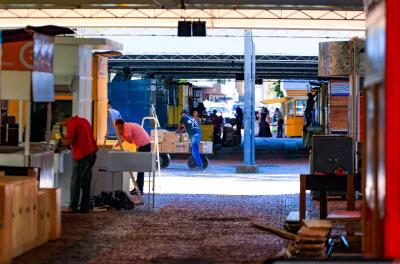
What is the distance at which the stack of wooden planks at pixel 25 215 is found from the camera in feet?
32.9

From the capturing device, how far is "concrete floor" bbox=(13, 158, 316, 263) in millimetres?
10922

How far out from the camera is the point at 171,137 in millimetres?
27406

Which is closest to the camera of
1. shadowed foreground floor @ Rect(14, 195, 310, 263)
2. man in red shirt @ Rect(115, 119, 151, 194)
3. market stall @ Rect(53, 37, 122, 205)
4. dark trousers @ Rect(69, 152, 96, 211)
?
shadowed foreground floor @ Rect(14, 195, 310, 263)

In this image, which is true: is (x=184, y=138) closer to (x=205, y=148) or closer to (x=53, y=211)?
(x=205, y=148)

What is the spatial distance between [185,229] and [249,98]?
12.8 meters

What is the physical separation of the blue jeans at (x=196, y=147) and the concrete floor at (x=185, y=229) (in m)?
4.08

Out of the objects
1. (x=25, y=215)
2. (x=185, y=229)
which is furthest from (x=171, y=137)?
(x=25, y=215)

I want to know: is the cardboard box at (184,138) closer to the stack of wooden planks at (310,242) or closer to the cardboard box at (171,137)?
the cardboard box at (171,137)

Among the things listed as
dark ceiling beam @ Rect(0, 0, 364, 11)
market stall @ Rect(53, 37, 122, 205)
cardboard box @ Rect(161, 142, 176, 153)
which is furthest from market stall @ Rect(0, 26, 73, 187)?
cardboard box @ Rect(161, 142, 176, 153)

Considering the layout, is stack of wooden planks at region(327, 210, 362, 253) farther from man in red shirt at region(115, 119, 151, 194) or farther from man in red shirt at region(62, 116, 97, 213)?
man in red shirt at region(115, 119, 151, 194)

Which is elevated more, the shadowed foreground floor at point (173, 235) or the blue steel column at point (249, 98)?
the blue steel column at point (249, 98)

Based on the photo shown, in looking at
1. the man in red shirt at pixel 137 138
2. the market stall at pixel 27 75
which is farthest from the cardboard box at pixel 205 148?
the market stall at pixel 27 75

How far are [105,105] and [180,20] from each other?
12.0 ft

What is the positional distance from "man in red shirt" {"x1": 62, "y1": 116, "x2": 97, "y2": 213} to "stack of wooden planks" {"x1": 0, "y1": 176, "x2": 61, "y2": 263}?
301 centimetres
